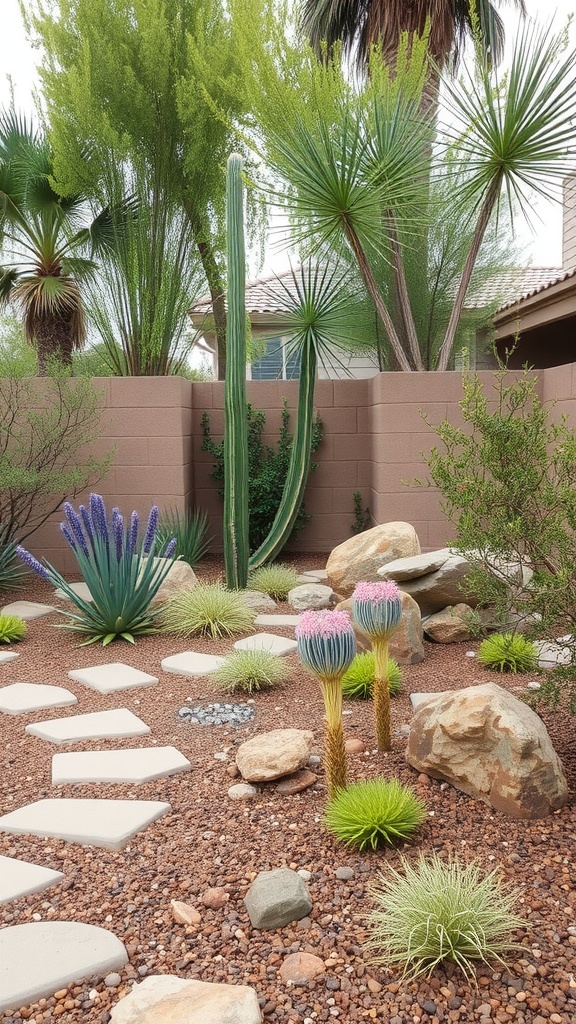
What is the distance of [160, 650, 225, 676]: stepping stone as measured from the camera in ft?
14.6

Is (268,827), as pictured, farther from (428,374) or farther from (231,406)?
(428,374)

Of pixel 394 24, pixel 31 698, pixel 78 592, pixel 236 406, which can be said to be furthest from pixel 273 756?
pixel 394 24

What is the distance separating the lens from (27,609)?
236 inches

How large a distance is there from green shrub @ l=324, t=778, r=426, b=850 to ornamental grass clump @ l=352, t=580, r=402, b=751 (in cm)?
51

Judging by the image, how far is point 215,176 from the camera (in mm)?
7949

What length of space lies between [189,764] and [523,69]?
507 centimetres

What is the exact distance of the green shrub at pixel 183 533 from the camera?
22.8ft

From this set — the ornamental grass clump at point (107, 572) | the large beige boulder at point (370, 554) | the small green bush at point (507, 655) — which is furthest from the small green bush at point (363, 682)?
the ornamental grass clump at point (107, 572)

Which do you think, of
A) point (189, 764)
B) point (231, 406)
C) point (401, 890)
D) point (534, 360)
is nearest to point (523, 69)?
point (231, 406)

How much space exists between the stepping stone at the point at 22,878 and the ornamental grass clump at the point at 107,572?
2.66m

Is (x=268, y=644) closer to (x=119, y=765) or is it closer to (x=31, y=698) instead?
(x=31, y=698)

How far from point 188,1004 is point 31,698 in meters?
2.56

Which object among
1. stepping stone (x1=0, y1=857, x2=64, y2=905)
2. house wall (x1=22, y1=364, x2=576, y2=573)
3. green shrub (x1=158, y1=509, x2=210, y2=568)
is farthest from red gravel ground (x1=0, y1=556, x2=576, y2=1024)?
house wall (x1=22, y1=364, x2=576, y2=573)

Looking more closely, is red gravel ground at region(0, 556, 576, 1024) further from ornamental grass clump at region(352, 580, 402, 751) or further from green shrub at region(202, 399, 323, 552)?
green shrub at region(202, 399, 323, 552)
